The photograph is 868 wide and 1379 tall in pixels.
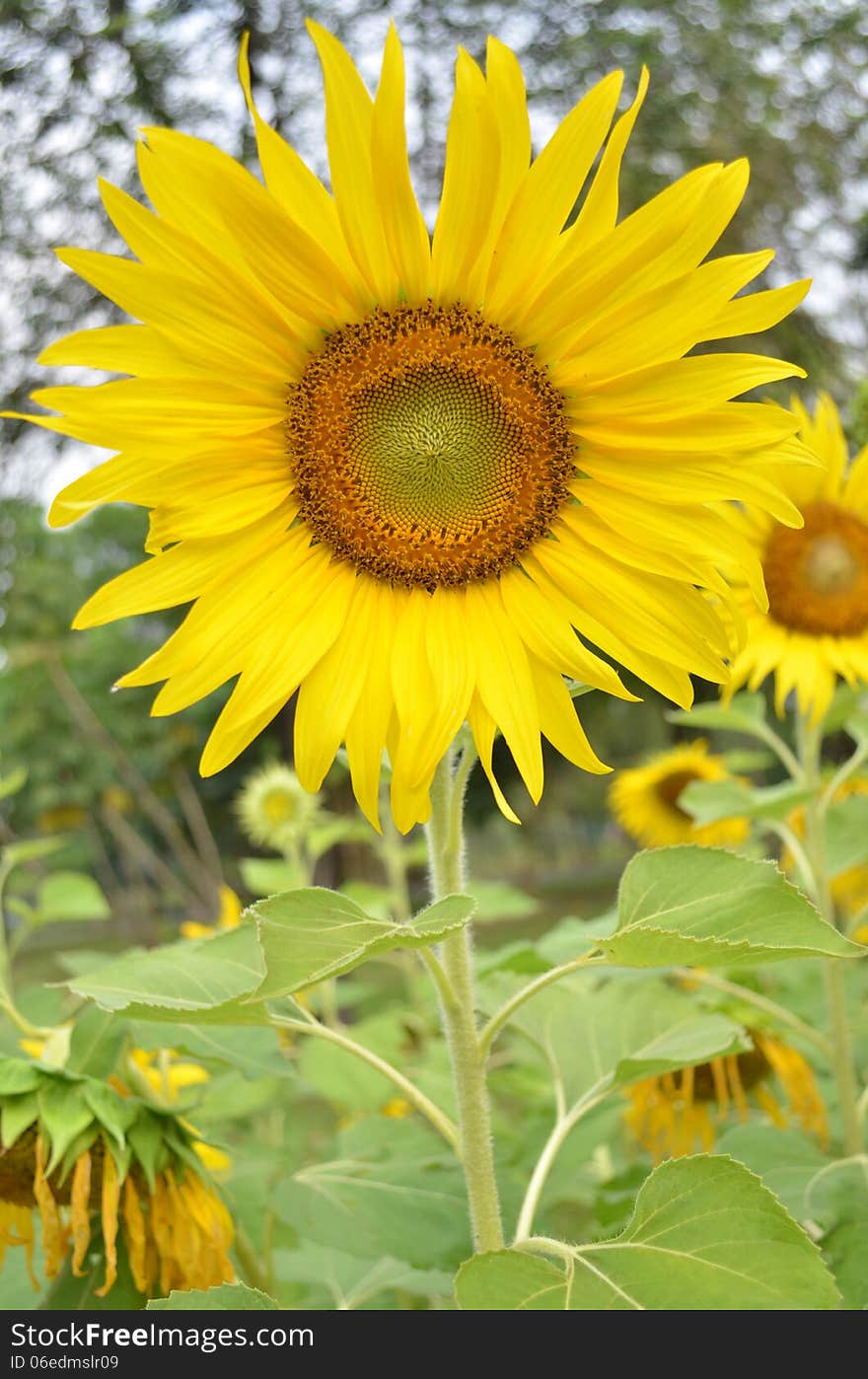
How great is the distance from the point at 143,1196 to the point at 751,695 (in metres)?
1.04

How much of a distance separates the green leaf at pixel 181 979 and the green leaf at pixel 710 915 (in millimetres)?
287

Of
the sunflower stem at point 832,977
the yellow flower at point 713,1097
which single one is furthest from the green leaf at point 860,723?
the yellow flower at point 713,1097

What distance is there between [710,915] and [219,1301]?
1.43 feet

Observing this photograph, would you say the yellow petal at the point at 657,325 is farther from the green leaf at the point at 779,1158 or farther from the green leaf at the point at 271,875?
the green leaf at the point at 271,875

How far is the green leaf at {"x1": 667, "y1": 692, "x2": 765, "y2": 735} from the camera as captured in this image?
1541 millimetres

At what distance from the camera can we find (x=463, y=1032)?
0.90 m

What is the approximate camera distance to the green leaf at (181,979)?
854 millimetres

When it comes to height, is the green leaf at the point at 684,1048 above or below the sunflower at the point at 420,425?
below

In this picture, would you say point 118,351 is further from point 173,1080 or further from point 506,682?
point 173,1080

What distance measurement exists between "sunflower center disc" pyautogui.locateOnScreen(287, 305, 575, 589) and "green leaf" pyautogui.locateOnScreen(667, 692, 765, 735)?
2.00 feet

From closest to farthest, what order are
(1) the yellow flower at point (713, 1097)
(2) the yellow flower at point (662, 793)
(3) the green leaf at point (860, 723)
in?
(1) the yellow flower at point (713, 1097), (3) the green leaf at point (860, 723), (2) the yellow flower at point (662, 793)

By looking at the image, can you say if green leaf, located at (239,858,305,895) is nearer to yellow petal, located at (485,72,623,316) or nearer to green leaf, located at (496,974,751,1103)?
green leaf, located at (496,974,751,1103)

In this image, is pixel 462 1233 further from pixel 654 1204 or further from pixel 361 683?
pixel 361 683

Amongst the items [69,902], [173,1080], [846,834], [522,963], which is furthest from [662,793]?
[522,963]
